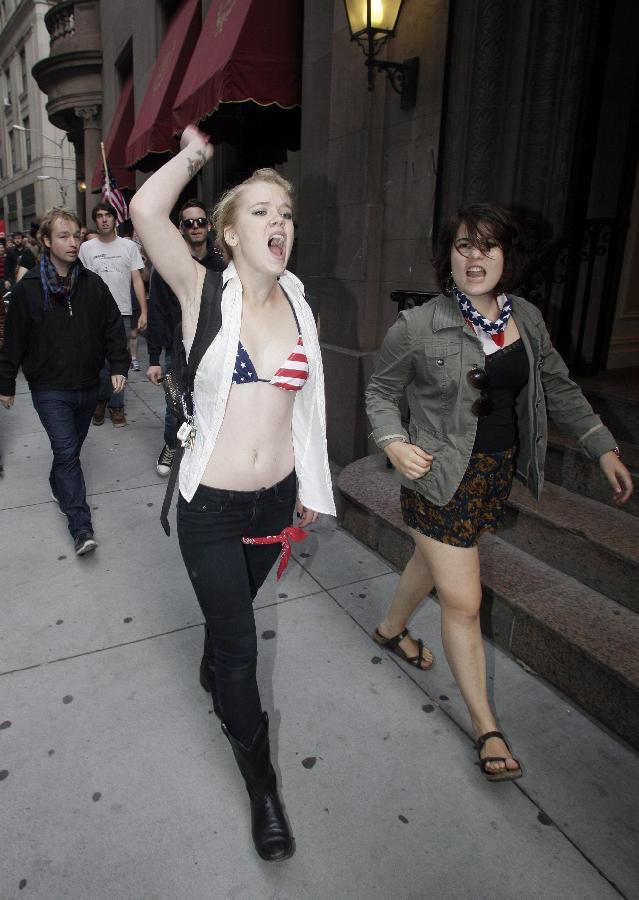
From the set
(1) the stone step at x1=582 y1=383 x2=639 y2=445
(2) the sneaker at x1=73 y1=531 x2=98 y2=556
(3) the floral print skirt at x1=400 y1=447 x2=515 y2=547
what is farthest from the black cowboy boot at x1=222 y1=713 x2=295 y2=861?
(1) the stone step at x1=582 y1=383 x2=639 y2=445

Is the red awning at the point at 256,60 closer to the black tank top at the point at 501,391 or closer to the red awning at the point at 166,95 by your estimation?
the red awning at the point at 166,95

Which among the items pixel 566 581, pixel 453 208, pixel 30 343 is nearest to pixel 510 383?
pixel 566 581

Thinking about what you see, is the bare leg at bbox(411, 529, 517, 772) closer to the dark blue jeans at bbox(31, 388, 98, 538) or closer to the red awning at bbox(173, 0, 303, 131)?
the dark blue jeans at bbox(31, 388, 98, 538)

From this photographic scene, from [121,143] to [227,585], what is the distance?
1369cm

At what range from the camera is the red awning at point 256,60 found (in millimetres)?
6363

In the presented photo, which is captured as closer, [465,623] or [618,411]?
[465,623]

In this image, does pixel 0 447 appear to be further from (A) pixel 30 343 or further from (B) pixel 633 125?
(B) pixel 633 125

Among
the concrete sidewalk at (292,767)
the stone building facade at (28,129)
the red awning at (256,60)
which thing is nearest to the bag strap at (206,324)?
the concrete sidewalk at (292,767)

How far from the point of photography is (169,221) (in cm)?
202

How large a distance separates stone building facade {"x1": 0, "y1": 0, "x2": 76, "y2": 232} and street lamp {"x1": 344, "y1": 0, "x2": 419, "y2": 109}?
35835mm

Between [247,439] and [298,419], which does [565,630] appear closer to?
[298,419]

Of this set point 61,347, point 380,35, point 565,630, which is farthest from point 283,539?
point 380,35

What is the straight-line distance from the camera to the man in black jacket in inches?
165

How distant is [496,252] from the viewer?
7.68ft
